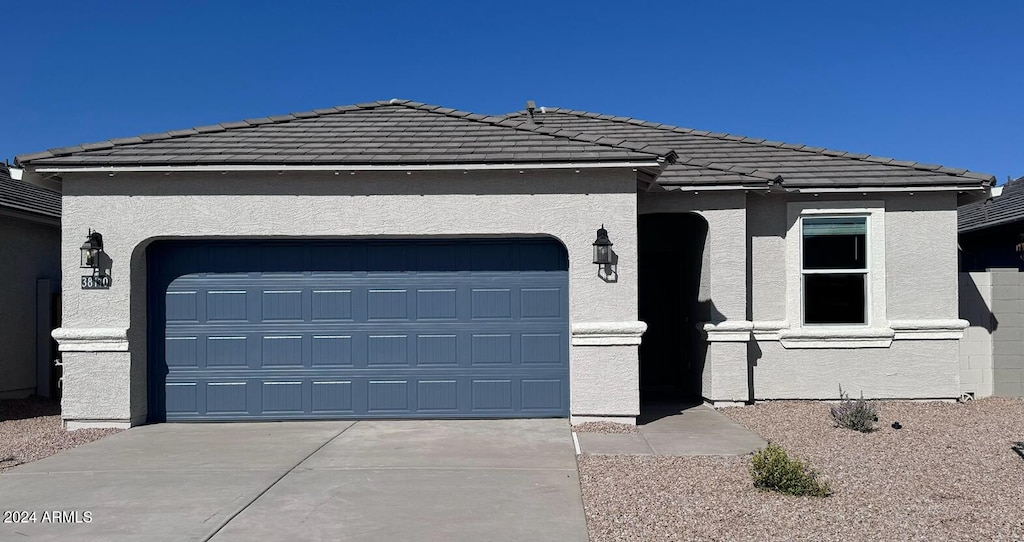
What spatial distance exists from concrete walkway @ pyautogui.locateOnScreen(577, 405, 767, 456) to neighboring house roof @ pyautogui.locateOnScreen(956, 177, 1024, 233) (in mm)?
8573

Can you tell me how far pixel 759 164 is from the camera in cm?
1204

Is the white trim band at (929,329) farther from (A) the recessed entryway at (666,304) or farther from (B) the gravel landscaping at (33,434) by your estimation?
(B) the gravel landscaping at (33,434)

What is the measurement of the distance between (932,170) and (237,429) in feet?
34.8

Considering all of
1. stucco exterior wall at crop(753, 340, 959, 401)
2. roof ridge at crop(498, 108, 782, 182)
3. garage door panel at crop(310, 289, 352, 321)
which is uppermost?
roof ridge at crop(498, 108, 782, 182)

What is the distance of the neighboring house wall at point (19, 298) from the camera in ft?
39.9

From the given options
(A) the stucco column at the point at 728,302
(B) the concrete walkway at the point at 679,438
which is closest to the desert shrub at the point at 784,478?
(B) the concrete walkway at the point at 679,438

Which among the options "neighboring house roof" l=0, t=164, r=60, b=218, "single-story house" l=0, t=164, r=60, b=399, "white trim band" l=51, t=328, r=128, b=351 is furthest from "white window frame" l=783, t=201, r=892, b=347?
"single-story house" l=0, t=164, r=60, b=399

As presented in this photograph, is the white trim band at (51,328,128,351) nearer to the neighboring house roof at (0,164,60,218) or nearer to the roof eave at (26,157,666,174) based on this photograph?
the roof eave at (26,157,666,174)

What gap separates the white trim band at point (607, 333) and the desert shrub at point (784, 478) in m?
2.98

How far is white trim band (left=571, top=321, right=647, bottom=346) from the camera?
9.23 m

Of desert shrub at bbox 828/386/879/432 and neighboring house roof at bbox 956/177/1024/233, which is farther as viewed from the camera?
neighboring house roof at bbox 956/177/1024/233

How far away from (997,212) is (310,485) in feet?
56.1

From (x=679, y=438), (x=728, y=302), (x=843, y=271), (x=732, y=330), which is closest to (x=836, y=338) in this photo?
(x=843, y=271)

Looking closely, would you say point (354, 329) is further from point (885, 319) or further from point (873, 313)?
point (885, 319)
